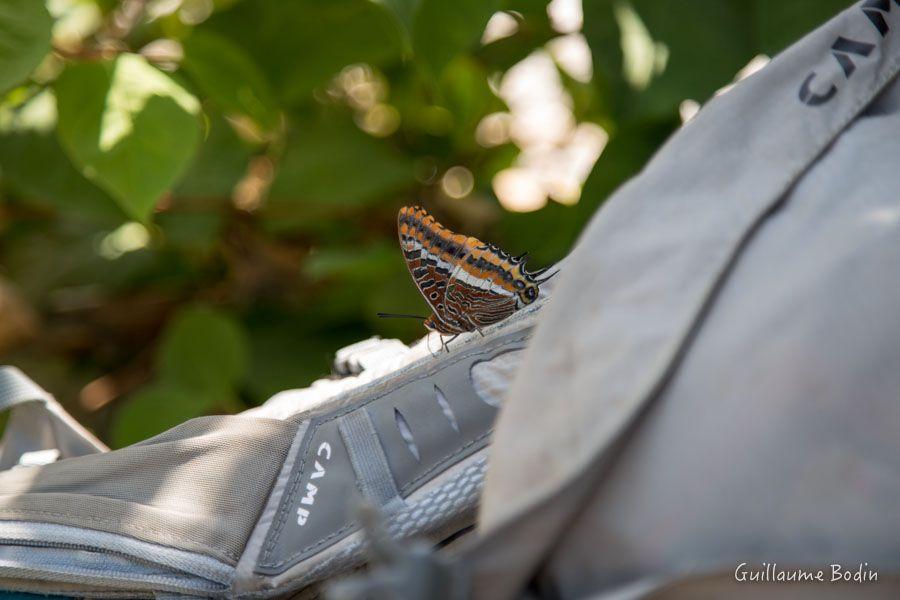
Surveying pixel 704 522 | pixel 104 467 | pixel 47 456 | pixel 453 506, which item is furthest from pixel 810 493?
pixel 47 456

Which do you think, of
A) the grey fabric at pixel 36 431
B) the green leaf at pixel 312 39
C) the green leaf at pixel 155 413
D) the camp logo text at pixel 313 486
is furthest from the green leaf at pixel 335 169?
the camp logo text at pixel 313 486

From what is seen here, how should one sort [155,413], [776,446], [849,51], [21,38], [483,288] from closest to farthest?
[776,446], [849,51], [483,288], [21,38], [155,413]

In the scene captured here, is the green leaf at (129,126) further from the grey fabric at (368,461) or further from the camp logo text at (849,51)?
the camp logo text at (849,51)

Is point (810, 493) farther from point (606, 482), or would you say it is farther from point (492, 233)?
point (492, 233)

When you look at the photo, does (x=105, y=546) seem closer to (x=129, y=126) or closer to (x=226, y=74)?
(x=129, y=126)

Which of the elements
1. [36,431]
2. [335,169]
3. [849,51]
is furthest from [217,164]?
[849,51]

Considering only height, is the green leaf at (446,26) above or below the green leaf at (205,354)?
above

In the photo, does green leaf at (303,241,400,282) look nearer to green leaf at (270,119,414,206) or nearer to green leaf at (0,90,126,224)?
green leaf at (270,119,414,206)
